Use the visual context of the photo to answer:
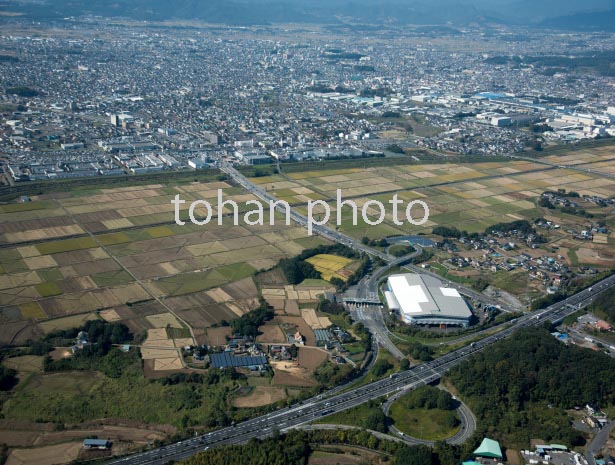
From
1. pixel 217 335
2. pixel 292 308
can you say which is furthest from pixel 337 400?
pixel 292 308

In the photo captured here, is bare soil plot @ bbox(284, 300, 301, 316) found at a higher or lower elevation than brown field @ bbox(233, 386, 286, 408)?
higher

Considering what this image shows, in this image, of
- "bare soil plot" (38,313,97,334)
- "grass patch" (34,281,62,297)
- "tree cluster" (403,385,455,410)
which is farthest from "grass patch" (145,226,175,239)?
"tree cluster" (403,385,455,410)

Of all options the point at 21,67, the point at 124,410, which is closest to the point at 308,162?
the point at 124,410

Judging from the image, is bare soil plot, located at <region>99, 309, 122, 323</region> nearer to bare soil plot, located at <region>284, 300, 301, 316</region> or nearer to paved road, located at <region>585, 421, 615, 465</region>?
bare soil plot, located at <region>284, 300, 301, 316</region>

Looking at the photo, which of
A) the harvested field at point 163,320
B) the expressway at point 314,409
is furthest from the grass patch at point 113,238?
the expressway at point 314,409

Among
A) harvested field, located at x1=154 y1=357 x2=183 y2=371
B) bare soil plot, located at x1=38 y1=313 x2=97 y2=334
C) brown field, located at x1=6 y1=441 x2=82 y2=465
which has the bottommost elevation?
brown field, located at x1=6 y1=441 x2=82 y2=465

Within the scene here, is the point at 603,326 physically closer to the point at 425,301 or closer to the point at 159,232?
the point at 425,301
